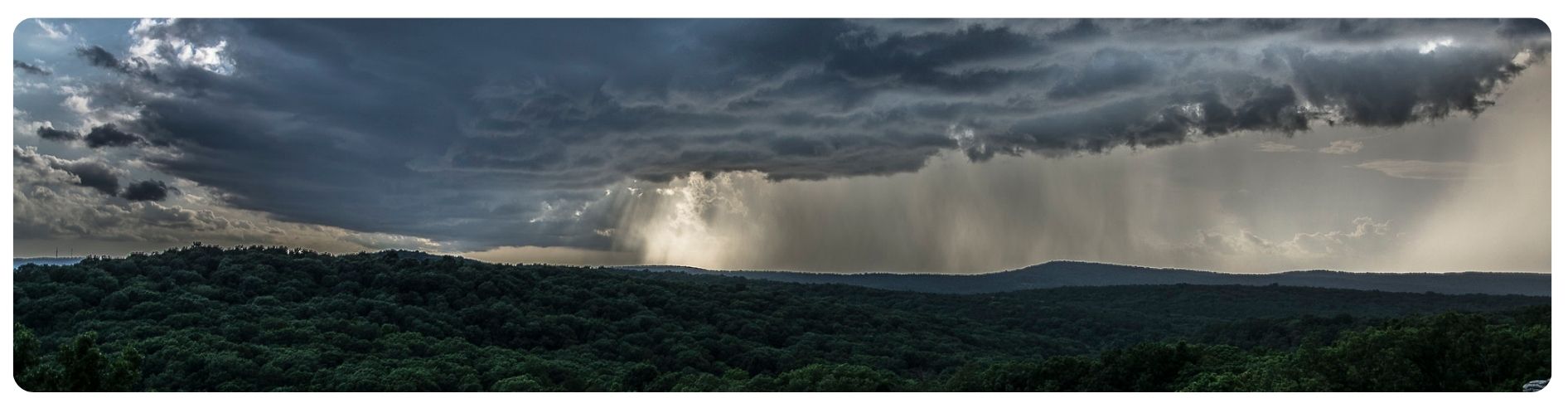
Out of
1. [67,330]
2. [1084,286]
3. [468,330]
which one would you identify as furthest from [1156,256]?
[67,330]

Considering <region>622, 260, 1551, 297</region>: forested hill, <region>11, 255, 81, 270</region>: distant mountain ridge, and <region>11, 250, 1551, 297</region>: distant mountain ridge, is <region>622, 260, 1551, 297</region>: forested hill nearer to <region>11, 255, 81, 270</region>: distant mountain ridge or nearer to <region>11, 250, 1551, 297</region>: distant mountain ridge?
<region>11, 250, 1551, 297</region>: distant mountain ridge

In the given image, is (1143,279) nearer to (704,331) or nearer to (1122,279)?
(1122,279)

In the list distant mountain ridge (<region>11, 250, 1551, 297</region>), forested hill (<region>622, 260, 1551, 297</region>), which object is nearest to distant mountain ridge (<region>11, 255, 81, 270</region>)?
distant mountain ridge (<region>11, 250, 1551, 297</region>)

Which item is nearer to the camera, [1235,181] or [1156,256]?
[1235,181]

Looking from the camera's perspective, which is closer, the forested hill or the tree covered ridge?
the tree covered ridge

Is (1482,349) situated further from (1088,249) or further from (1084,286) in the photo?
(1084,286)
